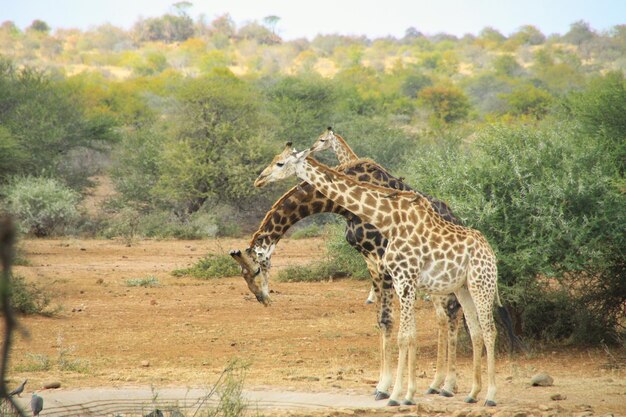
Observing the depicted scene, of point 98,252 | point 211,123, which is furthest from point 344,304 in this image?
point 211,123

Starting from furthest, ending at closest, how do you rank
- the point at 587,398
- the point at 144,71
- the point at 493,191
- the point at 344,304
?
1. the point at 144,71
2. the point at 344,304
3. the point at 493,191
4. the point at 587,398

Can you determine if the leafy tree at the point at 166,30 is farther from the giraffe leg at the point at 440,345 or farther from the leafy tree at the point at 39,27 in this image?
the giraffe leg at the point at 440,345

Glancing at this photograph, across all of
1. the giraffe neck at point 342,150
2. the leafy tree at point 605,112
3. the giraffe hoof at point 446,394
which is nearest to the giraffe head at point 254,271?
the giraffe hoof at point 446,394

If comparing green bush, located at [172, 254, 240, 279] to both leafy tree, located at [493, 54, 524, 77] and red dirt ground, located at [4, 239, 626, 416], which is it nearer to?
red dirt ground, located at [4, 239, 626, 416]

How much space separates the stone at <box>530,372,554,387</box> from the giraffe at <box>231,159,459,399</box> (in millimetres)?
947

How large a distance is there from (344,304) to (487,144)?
466cm

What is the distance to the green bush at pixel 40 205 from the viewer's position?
2438 centimetres

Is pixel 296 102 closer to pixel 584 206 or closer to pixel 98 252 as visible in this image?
pixel 98 252

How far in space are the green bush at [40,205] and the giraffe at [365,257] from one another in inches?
624

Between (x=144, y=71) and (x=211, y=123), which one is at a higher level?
(x=144, y=71)

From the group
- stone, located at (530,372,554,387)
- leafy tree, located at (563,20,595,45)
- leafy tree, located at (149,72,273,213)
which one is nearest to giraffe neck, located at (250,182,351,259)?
stone, located at (530,372,554,387)

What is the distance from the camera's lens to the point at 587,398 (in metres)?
9.04

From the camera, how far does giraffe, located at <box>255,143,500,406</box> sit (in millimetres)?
8469

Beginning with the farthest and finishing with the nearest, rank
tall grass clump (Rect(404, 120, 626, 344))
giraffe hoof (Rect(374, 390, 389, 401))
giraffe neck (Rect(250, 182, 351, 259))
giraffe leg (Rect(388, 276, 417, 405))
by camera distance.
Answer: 1. tall grass clump (Rect(404, 120, 626, 344))
2. giraffe neck (Rect(250, 182, 351, 259))
3. giraffe hoof (Rect(374, 390, 389, 401))
4. giraffe leg (Rect(388, 276, 417, 405))
